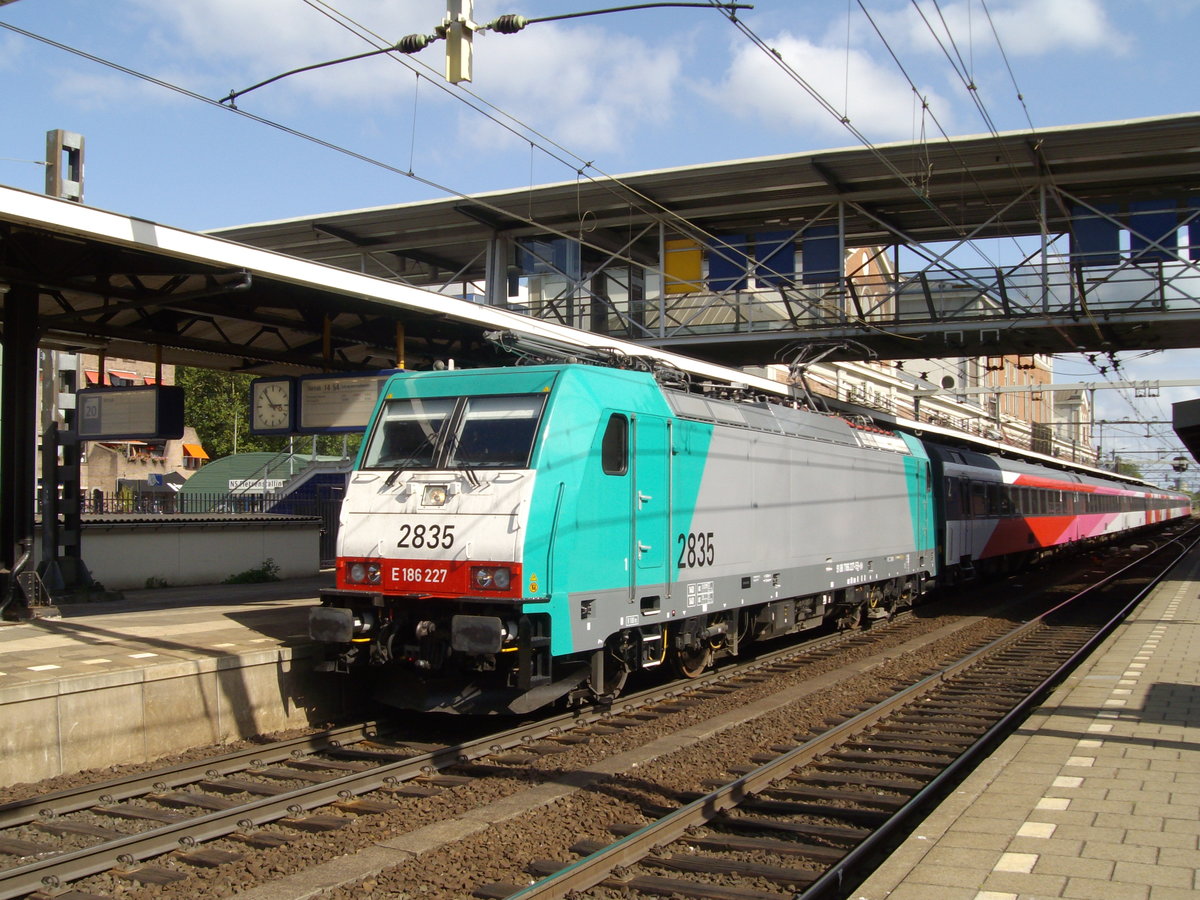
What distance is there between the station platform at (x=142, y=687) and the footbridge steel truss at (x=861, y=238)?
957 cm

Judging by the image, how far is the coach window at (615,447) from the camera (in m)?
9.68

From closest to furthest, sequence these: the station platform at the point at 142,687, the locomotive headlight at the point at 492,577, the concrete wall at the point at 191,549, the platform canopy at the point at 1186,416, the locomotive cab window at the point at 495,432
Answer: the station platform at the point at 142,687, the locomotive headlight at the point at 492,577, the locomotive cab window at the point at 495,432, the concrete wall at the point at 191,549, the platform canopy at the point at 1186,416

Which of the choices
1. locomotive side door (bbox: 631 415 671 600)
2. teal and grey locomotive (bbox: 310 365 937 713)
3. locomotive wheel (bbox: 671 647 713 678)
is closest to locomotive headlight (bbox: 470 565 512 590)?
teal and grey locomotive (bbox: 310 365 937 713)

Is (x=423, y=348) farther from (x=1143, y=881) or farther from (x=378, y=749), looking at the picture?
(x=1143, y=881)

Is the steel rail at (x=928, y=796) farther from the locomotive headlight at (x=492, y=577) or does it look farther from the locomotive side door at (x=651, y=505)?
the locomotive headlight at (x=492, y=577)

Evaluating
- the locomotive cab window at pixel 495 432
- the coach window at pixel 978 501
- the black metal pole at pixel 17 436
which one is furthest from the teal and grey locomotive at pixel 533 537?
the coach window at pixel 978 501

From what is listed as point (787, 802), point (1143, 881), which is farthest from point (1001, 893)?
point (787, 802)

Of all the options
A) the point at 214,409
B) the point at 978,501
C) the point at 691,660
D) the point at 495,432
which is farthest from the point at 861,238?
the point at 214,409

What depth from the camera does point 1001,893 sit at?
16.6 feet

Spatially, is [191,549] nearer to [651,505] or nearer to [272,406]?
[272,406]

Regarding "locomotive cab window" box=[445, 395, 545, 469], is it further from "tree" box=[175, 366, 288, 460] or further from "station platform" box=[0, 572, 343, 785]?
"tree" box=[175, 366, 288, 460]

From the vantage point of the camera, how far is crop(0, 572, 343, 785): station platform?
313 inches

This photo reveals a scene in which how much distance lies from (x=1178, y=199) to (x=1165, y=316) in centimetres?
375

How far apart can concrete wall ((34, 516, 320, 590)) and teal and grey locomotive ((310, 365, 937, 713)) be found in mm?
8496
